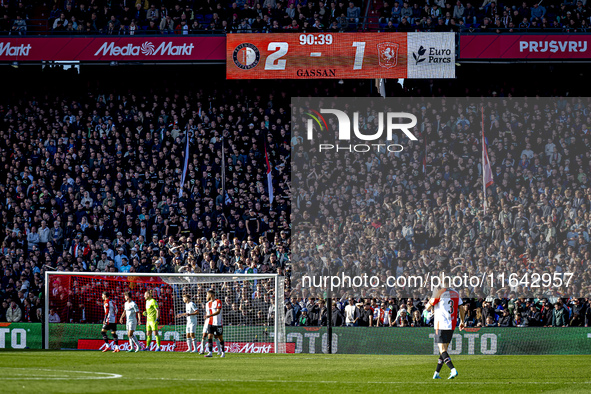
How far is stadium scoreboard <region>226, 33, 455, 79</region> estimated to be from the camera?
3155 cm

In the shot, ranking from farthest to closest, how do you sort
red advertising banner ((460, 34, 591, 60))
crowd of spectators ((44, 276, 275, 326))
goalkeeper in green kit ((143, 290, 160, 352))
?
red advertising banner ((460, 34, 591, 60)) → crowd of spectators ((44, 276, 275, 326)) → goalkeeper in green kit ((143, 290, 160, 352))

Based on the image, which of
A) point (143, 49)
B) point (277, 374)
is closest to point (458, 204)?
point (277, 374)

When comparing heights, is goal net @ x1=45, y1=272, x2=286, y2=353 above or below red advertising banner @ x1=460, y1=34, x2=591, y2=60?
below

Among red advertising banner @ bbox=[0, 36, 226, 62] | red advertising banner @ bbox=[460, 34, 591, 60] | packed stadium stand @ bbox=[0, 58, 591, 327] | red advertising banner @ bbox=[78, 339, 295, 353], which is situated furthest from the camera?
red advertising banner @ bbox=[0, 36, 226, 62]

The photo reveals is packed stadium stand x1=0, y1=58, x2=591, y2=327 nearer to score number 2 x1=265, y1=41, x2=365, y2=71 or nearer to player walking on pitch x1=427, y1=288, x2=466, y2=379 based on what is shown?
score number 2 x1=265, y1=41, x2=365, y2=71

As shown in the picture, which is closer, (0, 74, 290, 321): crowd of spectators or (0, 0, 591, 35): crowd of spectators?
(0, 74, 290, 321): crowd of spectators

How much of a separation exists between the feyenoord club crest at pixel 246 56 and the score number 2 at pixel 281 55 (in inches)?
19.6

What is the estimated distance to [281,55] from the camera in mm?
32219

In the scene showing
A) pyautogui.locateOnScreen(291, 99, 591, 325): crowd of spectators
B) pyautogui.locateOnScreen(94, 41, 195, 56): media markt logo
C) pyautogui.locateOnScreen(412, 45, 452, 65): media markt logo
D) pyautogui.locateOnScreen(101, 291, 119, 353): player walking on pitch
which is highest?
pyautogui.locateOnScreen(94, 41, 195, 56): media markt logo

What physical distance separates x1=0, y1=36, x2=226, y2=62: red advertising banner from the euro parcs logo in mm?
4781

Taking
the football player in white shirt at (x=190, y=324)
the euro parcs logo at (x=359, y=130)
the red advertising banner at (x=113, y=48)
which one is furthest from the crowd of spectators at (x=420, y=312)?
the red advertising banner at (x=113, y=48)

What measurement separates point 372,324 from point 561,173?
9.42 meters

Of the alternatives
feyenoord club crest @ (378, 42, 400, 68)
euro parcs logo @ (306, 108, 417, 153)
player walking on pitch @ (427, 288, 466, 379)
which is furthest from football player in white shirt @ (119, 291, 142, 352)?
feyenoord club crest @ (378, 42, 400, 68)

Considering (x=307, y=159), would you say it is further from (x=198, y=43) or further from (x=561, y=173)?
(x=561, y=173)
